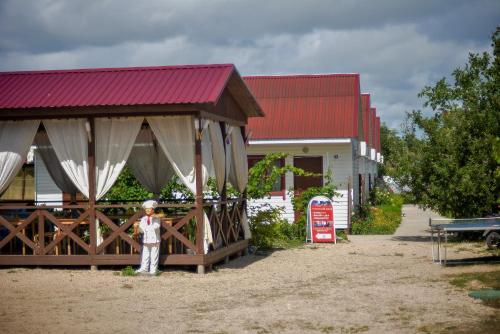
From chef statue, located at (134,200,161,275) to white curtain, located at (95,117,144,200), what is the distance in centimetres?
101

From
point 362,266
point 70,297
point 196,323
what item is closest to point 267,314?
point 196,323

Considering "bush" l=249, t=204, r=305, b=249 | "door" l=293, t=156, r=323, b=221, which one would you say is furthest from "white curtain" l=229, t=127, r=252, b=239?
"door" l=293, t=156, r=323, b=221

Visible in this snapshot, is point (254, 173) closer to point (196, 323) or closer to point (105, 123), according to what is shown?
point (105, 123)

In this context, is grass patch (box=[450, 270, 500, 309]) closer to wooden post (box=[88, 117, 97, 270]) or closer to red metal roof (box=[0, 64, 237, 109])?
red metal roof (box=[0, 64, 237, 109])

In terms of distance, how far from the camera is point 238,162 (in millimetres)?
16703

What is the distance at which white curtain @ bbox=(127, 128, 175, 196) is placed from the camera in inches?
674

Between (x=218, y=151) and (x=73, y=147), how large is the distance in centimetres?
271

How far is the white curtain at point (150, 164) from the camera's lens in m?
17.1

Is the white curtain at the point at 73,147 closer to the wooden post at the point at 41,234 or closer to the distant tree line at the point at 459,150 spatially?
the wooden post at the point at 41,234

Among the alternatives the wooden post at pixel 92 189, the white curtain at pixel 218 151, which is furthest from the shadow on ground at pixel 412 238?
the wooden post at pixel 92 189

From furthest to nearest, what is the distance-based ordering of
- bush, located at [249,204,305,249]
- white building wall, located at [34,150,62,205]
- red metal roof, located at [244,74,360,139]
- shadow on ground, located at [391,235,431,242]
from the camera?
white building wall, located at [34,150,62,205], red metal roof, located at [244,74,360,139], shadow on ground, located at [391,235,431,242], bush, located at [249,204,305,249]

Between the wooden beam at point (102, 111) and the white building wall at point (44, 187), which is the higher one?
the wooden beam at point (102, 111)

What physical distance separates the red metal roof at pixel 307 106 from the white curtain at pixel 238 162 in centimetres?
655

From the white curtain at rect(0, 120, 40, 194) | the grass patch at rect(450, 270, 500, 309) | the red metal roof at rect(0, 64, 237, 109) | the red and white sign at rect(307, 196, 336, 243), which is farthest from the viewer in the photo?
the red and white sign at rect(307, 196, 336, 243)
